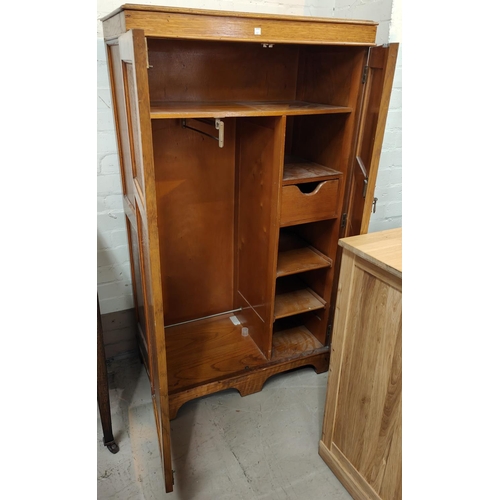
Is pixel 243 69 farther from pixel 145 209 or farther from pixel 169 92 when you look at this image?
pixel 145 209

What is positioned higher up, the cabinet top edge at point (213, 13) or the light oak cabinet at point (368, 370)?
the cabinet top edge at point (213, 13)

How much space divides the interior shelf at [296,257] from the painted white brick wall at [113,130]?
0.67m

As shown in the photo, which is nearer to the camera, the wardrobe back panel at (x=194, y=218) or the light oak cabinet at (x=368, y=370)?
the light oak cabinet at (x=368, y=370)

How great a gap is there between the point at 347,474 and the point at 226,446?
459 mm

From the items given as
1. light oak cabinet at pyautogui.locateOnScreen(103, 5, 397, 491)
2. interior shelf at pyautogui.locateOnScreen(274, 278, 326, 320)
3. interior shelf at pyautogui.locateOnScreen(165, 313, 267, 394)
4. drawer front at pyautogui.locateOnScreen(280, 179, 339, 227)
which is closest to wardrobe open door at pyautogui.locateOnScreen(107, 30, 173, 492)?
light oak cabinet at pyautogui.locateOnScreen(103, 5, 397, 491)

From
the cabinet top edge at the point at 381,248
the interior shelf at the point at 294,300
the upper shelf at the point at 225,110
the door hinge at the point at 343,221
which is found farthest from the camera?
the interior shelf at the point at 294,300

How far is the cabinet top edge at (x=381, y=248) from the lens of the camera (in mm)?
1079

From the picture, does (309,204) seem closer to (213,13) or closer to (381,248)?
(381,248)

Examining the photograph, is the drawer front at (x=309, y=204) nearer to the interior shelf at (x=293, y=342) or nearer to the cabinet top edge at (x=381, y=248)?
the cabinet top edge at (x=381, y=248)

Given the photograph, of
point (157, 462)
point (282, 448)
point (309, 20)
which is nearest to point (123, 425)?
point (157, 462)

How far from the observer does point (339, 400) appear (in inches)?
56.1

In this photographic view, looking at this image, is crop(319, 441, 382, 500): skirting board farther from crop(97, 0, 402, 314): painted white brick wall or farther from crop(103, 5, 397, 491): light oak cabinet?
crop(97, 0, 402, 314): painted white brick wall

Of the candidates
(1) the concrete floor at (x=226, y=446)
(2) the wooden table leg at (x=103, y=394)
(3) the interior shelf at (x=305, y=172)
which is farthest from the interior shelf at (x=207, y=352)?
(3) the interior shelf at (x=305, y=172)
